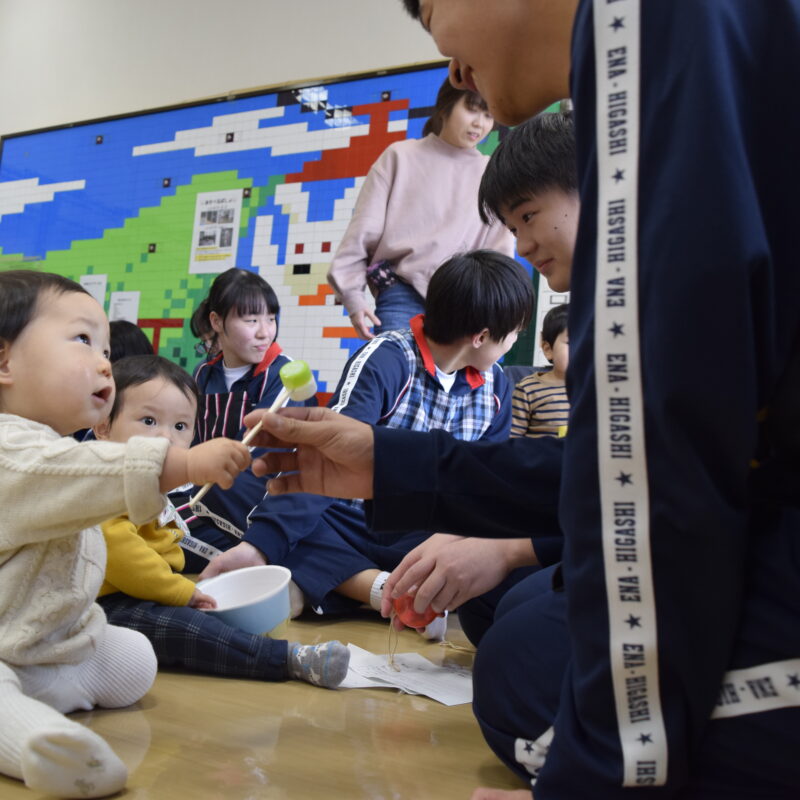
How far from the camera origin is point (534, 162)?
120 centimetres

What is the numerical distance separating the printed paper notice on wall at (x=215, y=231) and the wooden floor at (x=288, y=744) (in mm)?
2398

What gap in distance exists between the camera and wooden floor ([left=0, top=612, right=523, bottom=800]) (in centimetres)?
83

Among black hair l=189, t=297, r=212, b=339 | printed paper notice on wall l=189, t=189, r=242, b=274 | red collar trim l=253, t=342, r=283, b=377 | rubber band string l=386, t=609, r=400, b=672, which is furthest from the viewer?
printed paper notice on wall l=189, t=189, r=242, b=274

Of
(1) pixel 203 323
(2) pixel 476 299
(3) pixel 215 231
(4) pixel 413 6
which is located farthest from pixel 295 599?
(3) pixel 215 231

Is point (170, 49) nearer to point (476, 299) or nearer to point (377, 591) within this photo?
point (476, 299)

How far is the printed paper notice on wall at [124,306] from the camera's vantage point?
3582 millimetres

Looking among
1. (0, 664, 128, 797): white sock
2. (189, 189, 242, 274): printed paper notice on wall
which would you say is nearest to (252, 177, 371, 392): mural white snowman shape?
(189, 189, 242, 274): printed paper notice on wall

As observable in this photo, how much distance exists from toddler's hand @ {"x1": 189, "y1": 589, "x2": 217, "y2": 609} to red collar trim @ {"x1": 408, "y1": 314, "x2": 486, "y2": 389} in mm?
752

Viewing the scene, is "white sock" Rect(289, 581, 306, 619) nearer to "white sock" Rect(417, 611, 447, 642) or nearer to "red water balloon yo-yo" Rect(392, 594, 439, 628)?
"white sock" Rect(417, 611, 447, 642)

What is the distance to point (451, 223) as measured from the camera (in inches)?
98.2

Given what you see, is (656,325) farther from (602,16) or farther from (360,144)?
(360,144)

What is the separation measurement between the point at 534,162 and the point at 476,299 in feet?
2.03

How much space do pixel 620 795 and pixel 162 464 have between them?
59 cm

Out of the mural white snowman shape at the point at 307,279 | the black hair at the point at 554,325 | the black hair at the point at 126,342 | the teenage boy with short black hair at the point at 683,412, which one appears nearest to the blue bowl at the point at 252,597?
the teenage boy with short black hair at the point at 683,412
